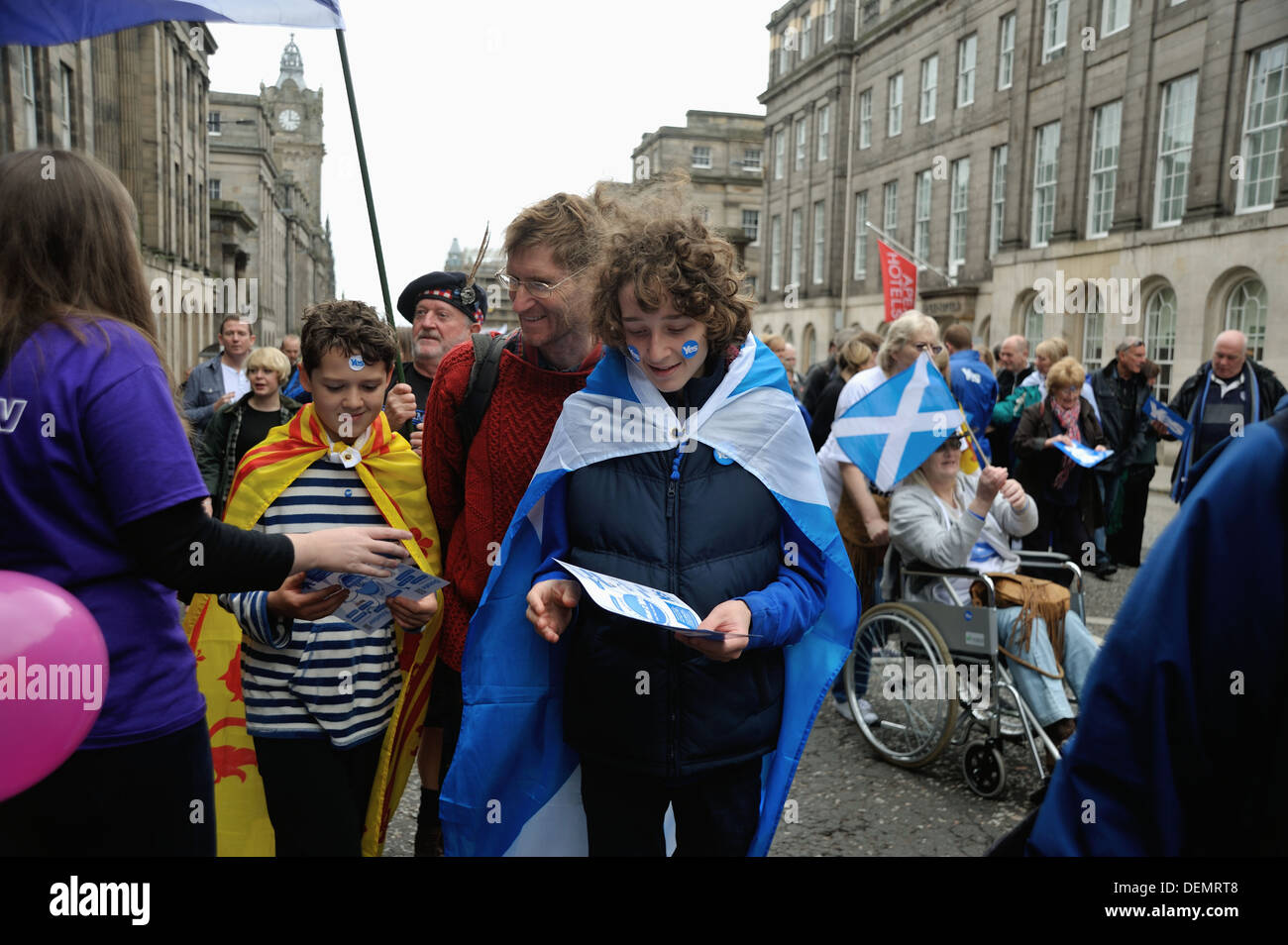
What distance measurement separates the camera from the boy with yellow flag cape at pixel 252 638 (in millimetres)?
2844

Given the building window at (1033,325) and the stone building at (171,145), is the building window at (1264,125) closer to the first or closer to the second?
the building window at (1033,325)

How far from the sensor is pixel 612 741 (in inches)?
90.5

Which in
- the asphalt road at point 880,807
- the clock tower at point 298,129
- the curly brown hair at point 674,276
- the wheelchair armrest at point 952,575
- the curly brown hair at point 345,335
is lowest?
the asphalt road at point 880,807

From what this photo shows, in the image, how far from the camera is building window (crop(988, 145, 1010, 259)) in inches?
1113

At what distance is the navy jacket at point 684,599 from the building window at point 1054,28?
1064 inches

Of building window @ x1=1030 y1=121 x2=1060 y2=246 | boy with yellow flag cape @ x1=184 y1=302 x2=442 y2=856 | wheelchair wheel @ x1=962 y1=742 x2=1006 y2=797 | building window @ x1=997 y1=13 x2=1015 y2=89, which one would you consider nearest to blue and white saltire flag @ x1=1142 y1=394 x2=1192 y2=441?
wheelchair wheel @ x1=962 y1=742 x2=1006 y2=797

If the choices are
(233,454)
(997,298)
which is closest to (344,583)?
(233,454)

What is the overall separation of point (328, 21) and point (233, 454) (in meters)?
4.45

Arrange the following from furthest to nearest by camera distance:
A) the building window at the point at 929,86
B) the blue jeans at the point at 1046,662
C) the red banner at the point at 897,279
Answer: the building window at the point at 929,86 < the red banner at the point at 897,279 < the blue jeans at the point at 1046,662

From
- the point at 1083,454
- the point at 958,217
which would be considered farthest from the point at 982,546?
the point at 958,217

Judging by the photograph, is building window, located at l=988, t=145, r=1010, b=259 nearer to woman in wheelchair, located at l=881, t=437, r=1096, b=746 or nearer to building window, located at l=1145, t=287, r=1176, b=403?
building window, located at l=1145, t=287, r=1176, b=403

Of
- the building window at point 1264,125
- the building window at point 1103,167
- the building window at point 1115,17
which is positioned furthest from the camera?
the building window at point 1103,167

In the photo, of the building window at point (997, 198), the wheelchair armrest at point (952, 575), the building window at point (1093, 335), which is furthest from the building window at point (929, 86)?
the wheelchair armrest at point (952, 575)

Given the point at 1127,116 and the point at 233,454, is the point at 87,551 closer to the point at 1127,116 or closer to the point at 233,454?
the point at 233,454
